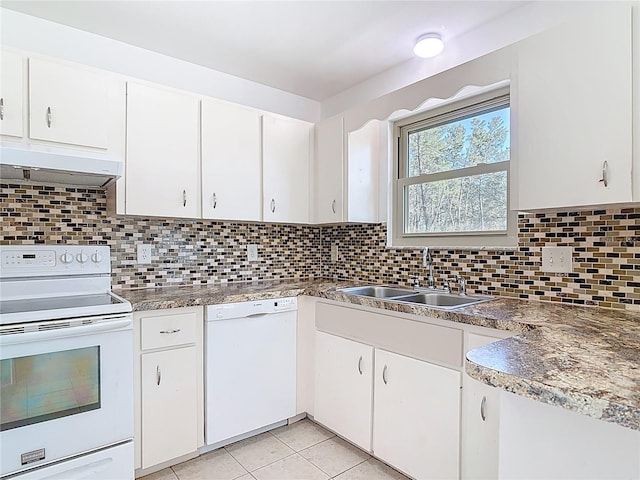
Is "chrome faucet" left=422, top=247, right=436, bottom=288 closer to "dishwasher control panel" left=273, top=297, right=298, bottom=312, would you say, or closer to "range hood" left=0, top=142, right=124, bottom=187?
"dishwasher control panel" left=273, top=297, right=298, bottom=312

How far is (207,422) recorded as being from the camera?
2.04 m

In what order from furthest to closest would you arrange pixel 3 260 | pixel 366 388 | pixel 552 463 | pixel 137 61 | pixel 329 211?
1. pixel 329 211
2. pixel 137 61
3. pixel 366 388
4. pixel 3 260
5. pixel 552 463

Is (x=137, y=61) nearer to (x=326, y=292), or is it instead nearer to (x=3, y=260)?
(x=3, y=260)

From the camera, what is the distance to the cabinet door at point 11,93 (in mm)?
1739

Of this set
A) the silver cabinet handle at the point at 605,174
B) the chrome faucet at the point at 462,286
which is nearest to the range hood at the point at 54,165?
the chrome faucet at the point at 462,286

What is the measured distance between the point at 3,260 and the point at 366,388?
1.88 metres

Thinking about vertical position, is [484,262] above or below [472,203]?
below

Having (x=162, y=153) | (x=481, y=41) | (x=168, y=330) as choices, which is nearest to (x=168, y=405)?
(x=168, y=330)

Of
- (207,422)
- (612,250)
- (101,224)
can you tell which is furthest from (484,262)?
(101,224)

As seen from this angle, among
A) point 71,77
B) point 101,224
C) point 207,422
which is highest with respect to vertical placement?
point 71,77

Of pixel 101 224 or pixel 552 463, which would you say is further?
pixel 101 224

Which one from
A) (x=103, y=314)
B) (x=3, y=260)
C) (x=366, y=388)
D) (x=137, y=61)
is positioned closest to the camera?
(x=103, y=314)

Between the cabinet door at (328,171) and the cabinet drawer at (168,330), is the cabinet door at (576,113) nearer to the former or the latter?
the cabinet door at (328,171)

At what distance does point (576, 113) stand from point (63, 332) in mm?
2163
